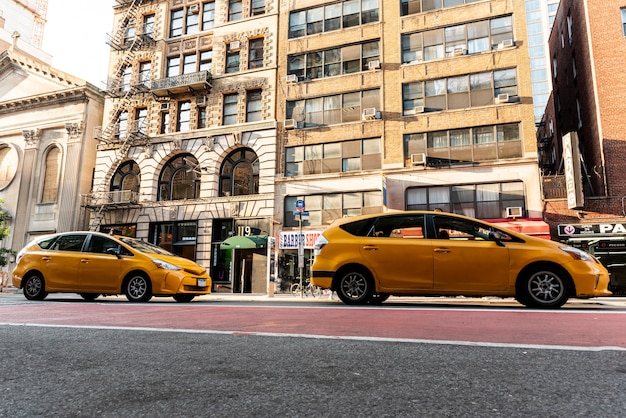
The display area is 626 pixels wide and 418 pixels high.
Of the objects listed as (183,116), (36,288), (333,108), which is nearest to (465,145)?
(333,108)

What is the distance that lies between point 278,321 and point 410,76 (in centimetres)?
2092

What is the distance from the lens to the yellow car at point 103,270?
9680 mm

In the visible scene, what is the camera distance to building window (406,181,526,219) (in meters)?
20.5

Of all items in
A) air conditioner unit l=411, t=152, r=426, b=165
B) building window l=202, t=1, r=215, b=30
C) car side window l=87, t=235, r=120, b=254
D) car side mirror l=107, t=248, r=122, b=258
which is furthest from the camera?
building window l=202, t=1, r=215, b=30

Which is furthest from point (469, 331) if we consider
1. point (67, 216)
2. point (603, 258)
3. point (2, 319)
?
point (67, 216)

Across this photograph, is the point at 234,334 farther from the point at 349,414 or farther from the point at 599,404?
the point at 599,404

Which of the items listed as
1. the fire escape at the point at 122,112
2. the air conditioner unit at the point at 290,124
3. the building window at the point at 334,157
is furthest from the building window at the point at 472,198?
the fire escape at the point at 122,112

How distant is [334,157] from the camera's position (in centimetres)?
2409

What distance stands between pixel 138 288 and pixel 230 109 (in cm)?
1926

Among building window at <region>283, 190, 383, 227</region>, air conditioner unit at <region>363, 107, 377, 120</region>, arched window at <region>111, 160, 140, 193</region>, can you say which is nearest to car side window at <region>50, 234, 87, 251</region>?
building window at <region>283, 190, 383, 227</region>

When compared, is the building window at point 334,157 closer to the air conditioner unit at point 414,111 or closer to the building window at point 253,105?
the air conditioner unit at point 414,111

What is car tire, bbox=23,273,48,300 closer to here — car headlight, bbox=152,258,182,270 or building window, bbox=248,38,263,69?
car headlight, bbox=152,258,182,270

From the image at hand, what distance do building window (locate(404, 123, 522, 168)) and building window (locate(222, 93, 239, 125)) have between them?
1109 centimetres

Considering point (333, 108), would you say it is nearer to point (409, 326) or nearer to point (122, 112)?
point (122, 112)
